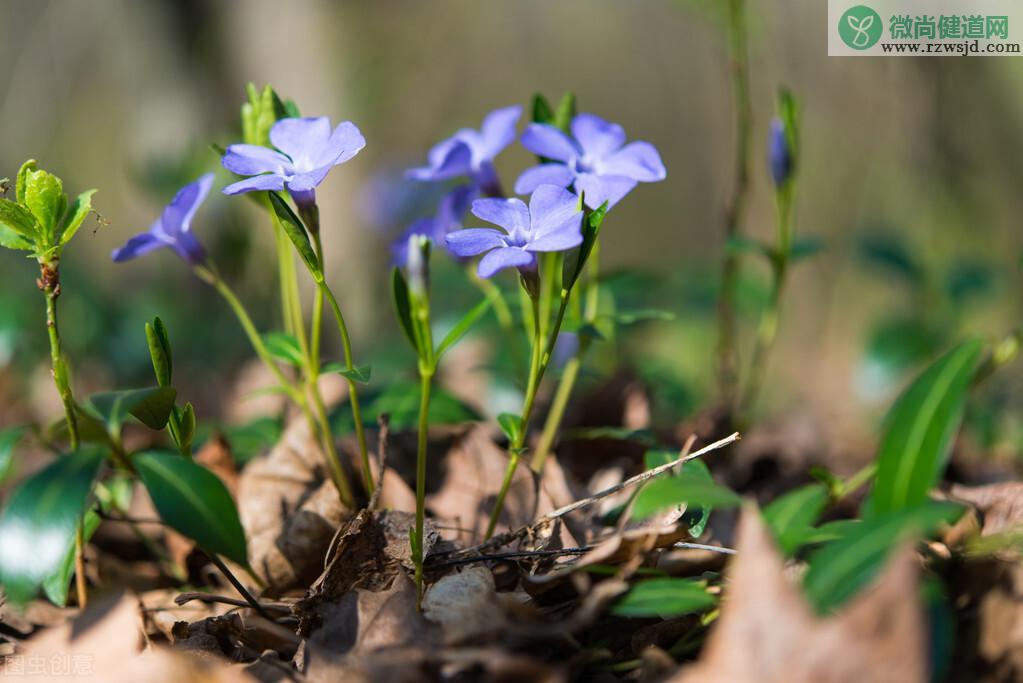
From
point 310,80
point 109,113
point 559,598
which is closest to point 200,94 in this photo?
point 310,80

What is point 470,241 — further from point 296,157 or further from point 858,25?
point 858,25

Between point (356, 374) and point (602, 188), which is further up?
point (602, 188)

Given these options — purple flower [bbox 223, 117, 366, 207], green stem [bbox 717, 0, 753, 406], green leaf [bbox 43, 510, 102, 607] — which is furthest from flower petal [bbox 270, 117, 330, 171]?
green stem [bbox 717, 0, 753, 406]

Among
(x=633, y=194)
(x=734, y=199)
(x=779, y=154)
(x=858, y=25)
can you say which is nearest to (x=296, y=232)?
(x=779, y=154)

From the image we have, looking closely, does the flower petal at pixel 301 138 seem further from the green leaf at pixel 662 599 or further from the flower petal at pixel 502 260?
the green leaf at pixel 662 599

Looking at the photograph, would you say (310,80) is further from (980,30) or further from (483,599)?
(483,599)
